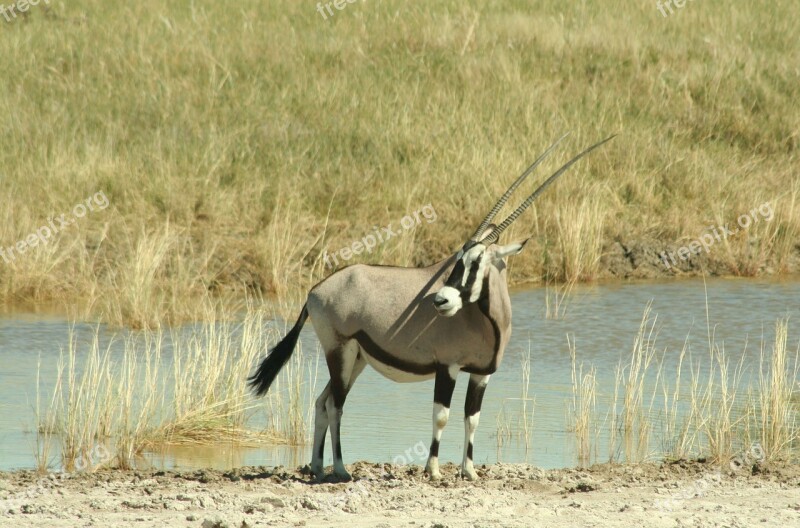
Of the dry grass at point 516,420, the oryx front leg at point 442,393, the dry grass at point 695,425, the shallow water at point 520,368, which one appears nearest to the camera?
the oryx front leg at point 442,393

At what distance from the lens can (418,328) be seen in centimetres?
693

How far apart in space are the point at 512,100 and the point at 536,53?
2527mm

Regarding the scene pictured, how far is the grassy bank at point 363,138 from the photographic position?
46.0 ft

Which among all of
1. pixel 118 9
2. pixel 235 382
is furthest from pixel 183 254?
pixel 118 9

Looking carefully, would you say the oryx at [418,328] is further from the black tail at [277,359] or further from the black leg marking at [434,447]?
the black tail at [277,359]

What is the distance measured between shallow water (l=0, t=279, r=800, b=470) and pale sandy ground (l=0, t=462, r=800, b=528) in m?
0.63

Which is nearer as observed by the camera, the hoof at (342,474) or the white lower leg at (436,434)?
the white lower leg at (436,434)

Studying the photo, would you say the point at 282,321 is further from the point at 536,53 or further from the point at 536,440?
the point at 536,53

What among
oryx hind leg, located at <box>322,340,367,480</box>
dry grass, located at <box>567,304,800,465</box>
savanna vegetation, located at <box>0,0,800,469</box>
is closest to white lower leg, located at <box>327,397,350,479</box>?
oryx hind leg, located at <box>322,340,367,480</box>

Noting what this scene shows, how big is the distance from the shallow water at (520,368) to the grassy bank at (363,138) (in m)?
0.94

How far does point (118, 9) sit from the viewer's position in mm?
23203

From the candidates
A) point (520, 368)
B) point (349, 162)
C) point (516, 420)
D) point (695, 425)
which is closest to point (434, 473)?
point (516, 420)

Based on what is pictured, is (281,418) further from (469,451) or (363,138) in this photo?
(363,138)

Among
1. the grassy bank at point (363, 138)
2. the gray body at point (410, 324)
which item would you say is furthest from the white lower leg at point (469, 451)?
the grassy bank at point (363, 138)
